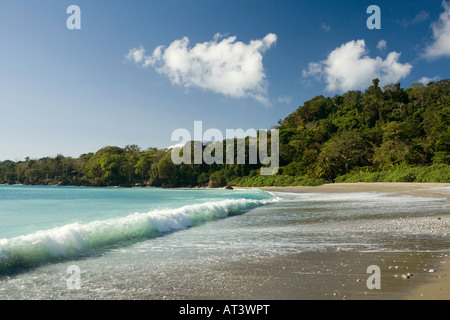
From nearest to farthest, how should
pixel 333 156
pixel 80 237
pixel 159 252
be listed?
pixel 159 252 < pixel 80 237 < pixel 333 156

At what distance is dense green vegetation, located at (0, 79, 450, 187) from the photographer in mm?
44094

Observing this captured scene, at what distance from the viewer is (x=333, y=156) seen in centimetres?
5538

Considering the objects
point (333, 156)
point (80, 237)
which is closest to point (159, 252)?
point (80, 237)

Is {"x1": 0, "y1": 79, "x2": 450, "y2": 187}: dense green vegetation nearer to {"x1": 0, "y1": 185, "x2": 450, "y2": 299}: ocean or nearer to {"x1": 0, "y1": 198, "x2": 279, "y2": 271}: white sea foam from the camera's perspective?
{"x1": 0, "y1": 185, "x2": 450, "y2": 299}: ocean

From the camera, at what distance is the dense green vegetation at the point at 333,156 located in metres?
44.1

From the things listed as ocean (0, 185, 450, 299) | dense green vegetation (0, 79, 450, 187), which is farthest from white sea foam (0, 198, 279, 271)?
dense green vegetation (0, 79, 450, 187)

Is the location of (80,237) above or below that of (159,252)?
above

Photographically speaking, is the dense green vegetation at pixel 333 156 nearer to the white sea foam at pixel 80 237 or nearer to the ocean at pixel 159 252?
the ocean at pixel 159 252

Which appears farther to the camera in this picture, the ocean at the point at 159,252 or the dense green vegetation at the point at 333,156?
the dense green vegetation at the point at 333,156

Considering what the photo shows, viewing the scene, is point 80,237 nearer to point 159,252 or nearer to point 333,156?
point 159,252

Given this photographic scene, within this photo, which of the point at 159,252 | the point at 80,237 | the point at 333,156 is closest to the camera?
the point at 159,252

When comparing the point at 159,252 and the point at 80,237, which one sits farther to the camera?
the point at 80,237

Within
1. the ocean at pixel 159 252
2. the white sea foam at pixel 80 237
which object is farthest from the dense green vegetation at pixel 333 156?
the white sea foam at pixel 80 237
